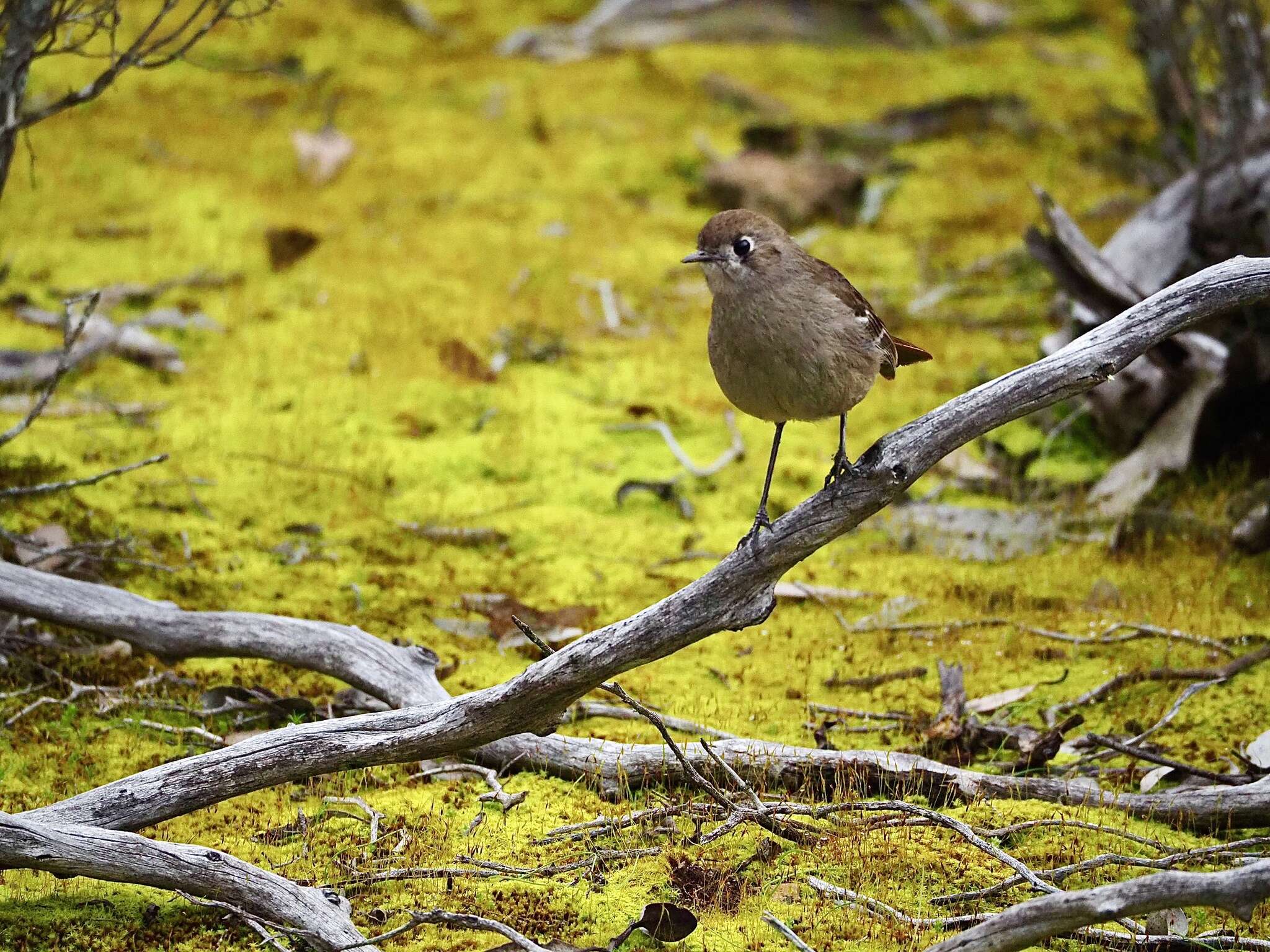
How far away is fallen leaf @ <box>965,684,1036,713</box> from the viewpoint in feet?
17.5

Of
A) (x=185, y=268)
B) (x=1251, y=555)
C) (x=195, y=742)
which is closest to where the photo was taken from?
(x=195, y=742)

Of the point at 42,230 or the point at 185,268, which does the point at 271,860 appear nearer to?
the point at 185,268

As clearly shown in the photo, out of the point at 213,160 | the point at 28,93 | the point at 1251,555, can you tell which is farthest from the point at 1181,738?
the point at 28,93

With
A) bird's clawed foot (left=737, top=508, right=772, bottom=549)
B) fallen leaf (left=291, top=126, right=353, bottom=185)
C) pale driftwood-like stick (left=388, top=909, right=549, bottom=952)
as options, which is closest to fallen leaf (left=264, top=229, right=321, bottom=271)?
fallen leaf (left=291, top=126, right=353, bottom=185)

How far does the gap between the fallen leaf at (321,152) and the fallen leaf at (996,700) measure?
810cm

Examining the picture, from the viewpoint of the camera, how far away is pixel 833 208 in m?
11.3

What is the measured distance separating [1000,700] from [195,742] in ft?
10.2

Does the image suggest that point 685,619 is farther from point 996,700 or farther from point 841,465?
point 996,700

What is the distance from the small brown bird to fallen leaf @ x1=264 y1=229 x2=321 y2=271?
6.45 metres

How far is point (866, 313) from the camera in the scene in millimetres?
4484

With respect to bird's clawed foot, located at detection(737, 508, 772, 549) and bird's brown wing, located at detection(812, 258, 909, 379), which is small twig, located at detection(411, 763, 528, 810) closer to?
bird's clawed foot, located at detection(737, 508, 772, 549)

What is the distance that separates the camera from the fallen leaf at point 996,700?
17.5ft

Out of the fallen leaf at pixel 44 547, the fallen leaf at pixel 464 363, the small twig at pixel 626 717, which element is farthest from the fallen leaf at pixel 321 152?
the small twig at pixel 626 717

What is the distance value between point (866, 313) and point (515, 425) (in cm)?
388
